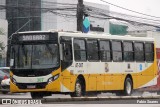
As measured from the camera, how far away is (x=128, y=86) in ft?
99.3

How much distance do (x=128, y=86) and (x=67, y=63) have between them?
21.7 feet

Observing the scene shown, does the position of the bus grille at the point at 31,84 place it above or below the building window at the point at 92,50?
below

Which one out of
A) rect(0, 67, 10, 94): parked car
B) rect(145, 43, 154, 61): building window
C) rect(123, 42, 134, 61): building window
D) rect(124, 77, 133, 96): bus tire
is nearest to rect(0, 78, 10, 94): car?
rect(0, 67, 10, 94): parked car

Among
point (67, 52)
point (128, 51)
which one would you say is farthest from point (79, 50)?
point (128, 51)

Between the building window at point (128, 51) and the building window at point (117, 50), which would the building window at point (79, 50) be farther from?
the building window at point (128, 51)

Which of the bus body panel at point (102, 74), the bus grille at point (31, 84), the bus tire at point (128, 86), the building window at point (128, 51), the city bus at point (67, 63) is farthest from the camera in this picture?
the bus tire at point (128, 86)

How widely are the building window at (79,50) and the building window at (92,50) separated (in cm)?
38

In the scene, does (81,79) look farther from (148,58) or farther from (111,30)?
(111,30)

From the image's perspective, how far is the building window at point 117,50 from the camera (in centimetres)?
2855

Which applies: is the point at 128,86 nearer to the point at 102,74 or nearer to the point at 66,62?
the point at 102,74

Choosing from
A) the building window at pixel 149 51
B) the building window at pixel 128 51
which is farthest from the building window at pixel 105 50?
the building window at pixel 149 51

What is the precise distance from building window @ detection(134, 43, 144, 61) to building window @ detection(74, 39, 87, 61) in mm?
5240

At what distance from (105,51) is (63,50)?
12.9 feet

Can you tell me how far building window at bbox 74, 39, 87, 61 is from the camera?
83.3 ft
